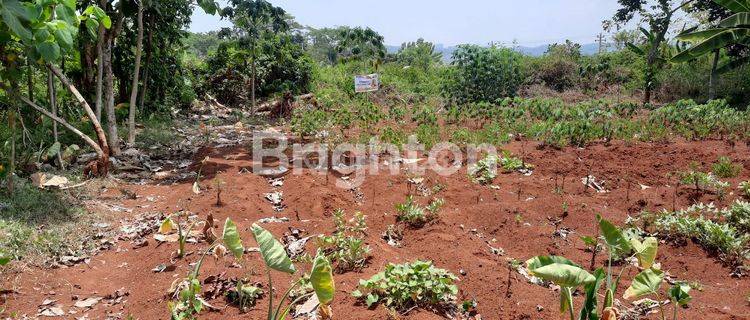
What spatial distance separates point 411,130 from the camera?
9.16 m

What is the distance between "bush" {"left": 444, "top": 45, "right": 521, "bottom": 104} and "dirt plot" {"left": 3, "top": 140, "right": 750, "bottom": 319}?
584 centimetres

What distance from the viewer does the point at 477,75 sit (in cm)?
1300

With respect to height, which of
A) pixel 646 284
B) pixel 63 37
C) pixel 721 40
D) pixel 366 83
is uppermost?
pixel 721 40

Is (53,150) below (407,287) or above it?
above

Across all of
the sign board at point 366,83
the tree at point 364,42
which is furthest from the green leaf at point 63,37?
the tree at point 364,42

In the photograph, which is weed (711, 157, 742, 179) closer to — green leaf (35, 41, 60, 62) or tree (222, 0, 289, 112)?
green leaf (35, 41, 60, 62)

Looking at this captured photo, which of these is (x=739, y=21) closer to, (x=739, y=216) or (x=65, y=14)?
(x=739, y=216)

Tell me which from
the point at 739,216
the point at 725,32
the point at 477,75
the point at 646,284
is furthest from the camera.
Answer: the point at 477,75

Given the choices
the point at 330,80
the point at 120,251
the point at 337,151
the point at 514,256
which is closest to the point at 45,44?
the point at 120,251

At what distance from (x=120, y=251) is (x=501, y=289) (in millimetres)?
3208

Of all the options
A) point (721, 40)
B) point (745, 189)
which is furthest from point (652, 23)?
point (745, 189)

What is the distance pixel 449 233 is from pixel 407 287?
1406 millimetres

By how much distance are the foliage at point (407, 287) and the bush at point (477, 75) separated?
9.73 m

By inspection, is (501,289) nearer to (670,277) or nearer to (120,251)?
(670,277)
